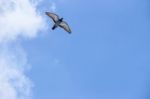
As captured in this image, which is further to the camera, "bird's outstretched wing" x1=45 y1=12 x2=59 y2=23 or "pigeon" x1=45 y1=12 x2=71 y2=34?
"bird's outstretched wing" x1=45 y1=12 x2=59 y2=23

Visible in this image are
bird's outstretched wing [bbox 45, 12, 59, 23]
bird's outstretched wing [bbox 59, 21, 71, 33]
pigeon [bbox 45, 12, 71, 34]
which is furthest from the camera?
bird's outstretched wing [bbox 59, 21, 71, 33]

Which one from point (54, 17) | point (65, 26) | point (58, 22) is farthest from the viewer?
point (65, 26)

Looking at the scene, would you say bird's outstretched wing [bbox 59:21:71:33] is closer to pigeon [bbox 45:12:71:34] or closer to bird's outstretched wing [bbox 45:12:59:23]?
pigeon [bbox 45:12:71:34]

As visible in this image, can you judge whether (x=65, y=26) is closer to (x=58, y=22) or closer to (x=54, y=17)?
(x=58, y=22)

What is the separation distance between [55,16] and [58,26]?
2341mm

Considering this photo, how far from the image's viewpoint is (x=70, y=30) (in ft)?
232

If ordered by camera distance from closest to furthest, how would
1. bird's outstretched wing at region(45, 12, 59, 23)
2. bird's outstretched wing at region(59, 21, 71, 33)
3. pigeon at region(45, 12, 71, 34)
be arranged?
pigeon at region(45, 12, 71, 34)
bird's outstretched wing at region(45, 12, 59, 23)
bird's outstretched wing at region(59, 21, 71, 33)

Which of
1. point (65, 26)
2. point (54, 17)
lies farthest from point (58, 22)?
point (65, 26)

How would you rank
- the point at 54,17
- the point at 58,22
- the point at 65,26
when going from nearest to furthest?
1. the point at 58,22
2. the point at 54,17
3. the point at 65,26

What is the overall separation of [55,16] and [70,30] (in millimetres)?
5217

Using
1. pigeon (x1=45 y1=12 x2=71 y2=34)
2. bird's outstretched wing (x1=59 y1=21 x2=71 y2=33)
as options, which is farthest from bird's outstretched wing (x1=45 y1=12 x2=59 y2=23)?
bird's outstretched wing (x1=59 y1=21 x2=71 y2=33)

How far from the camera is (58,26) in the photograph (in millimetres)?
68562

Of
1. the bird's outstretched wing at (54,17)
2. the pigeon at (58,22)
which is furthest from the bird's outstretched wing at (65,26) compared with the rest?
the bird's outstretched wing at (54,17)

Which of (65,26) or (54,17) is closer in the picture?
(54,17)
